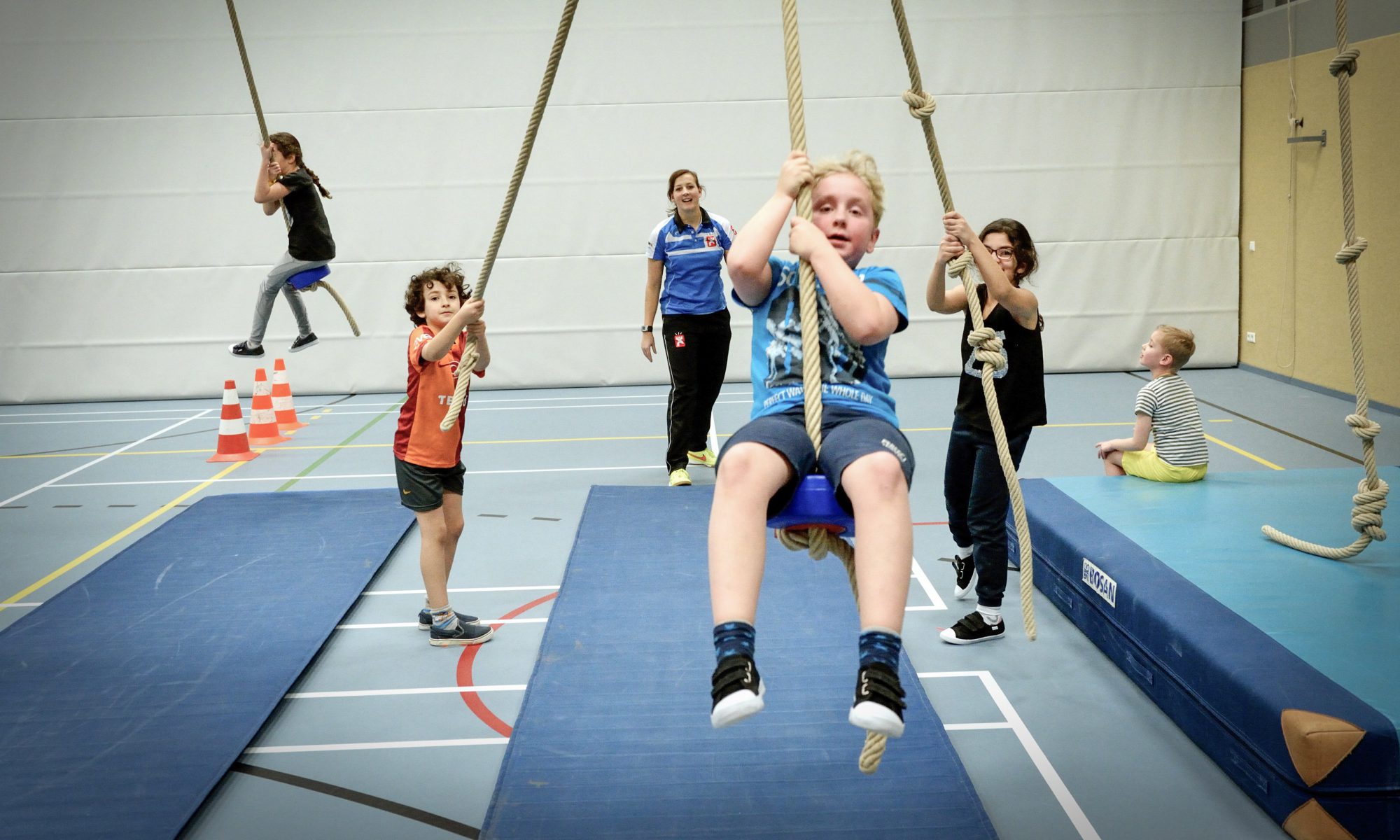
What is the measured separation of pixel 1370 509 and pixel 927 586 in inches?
60.9

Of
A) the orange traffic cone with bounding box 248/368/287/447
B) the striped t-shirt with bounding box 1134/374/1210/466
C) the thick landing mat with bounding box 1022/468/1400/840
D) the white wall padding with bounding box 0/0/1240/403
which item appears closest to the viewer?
the thick landing mat with bounding box 1022/468/1400/840

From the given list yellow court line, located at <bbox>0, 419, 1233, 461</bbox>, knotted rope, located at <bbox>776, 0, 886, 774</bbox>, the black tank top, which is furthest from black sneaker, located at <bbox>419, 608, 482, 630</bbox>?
yellow court line, located at <bbox>0, 419, 1233, 461</bbox>

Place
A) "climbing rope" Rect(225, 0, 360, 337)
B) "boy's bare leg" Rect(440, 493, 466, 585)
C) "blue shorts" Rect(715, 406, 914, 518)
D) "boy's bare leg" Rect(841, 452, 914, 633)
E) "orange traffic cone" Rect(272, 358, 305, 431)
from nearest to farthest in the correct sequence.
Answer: "boy's bare leg" Rect(841, 452, 914, 633), "blue shorts" Rect(715, 406, 914, 518), "climbing rope" Rect(225, 0, 360, 337), "boy's bare leg" Rect(440, 493, 466, 585), "orange traffic cone" Rect(272, 358, 305, 431)

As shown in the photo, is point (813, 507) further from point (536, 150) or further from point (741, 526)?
point (536, 150)

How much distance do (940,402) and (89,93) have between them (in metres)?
7.22

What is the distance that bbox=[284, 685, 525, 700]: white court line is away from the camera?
140 inches

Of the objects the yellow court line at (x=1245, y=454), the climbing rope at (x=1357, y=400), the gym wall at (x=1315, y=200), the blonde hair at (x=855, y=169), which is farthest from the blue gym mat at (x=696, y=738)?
the gym wall at (x=1315, y=200)

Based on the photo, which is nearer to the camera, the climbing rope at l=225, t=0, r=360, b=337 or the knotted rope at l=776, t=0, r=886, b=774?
the knotted rope at l=776, t=0, r=886, b=774

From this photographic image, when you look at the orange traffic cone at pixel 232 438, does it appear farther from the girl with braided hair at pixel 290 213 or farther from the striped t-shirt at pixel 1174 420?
the striped t-shirt at pixel 1174 420

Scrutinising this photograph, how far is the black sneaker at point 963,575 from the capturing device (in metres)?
4.21

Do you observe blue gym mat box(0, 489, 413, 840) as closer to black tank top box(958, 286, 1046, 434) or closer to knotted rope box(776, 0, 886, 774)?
knotted rope box(776, 0, 886, 774)

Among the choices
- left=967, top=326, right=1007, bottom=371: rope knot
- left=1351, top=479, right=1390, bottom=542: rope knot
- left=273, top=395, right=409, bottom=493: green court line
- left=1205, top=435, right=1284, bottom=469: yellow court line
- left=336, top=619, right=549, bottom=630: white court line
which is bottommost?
left=1205, top=435, right=1284, bottom=469: yellow court line

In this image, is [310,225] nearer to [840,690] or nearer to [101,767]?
[101,767]

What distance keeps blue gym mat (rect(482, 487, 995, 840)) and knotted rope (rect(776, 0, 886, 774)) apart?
2.51ft
